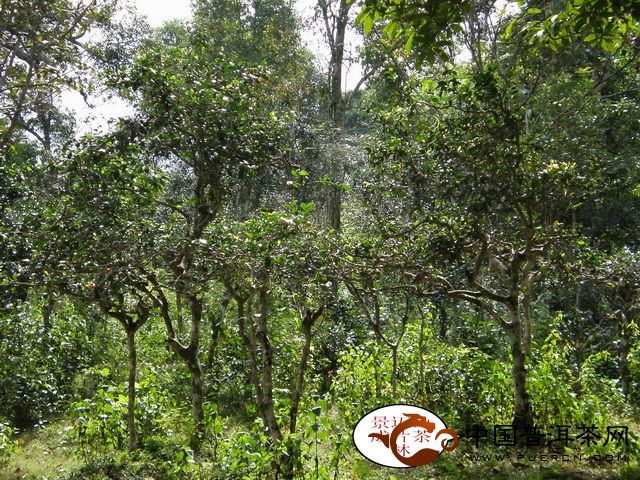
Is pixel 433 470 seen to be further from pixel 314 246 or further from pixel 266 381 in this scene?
pixel 314 246

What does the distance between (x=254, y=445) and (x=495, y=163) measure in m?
3.31

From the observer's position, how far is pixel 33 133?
18.8 meters

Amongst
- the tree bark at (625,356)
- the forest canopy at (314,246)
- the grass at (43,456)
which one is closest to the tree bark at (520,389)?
the forest canopy at (314,246)

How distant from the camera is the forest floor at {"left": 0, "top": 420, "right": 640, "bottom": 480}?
488 cm

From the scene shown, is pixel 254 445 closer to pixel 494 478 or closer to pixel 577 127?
pixel 494 478

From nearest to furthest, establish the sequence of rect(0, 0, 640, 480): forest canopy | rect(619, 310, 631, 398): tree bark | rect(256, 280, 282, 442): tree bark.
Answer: rect(0, 0, 640, 480): forest canopy, rect(256, 280, 282, 442): tree bark, rect(619, 310, 631, 398): tree bark

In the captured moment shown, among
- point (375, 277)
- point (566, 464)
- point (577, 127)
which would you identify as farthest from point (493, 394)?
point (577, 127)

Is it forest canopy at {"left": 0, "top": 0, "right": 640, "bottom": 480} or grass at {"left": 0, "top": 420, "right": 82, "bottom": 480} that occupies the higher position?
forest canopy at {"left": 0, "top": 0, "right": 640, "bottom": 480}

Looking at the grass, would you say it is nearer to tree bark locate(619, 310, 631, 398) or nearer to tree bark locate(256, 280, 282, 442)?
tree bark locate(256, 280, 282, 442)

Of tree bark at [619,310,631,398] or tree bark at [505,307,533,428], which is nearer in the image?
tree bark at [505,307,533,428]

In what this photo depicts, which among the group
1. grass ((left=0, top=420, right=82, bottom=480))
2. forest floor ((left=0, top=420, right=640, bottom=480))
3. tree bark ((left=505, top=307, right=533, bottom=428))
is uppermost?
tree bark ((left=505, top=307, right=533, bottom=428))

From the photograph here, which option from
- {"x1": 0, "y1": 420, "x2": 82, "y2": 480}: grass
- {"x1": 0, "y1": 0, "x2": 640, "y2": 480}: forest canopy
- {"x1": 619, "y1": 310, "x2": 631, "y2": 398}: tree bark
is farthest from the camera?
{"x1": 619, "y1": 310, "x2": 631, "y2": 398}: tree bark

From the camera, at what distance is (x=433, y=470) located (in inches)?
213

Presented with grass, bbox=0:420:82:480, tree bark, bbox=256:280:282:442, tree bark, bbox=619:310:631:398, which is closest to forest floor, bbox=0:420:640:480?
grass, bbox=0:420:82:480
